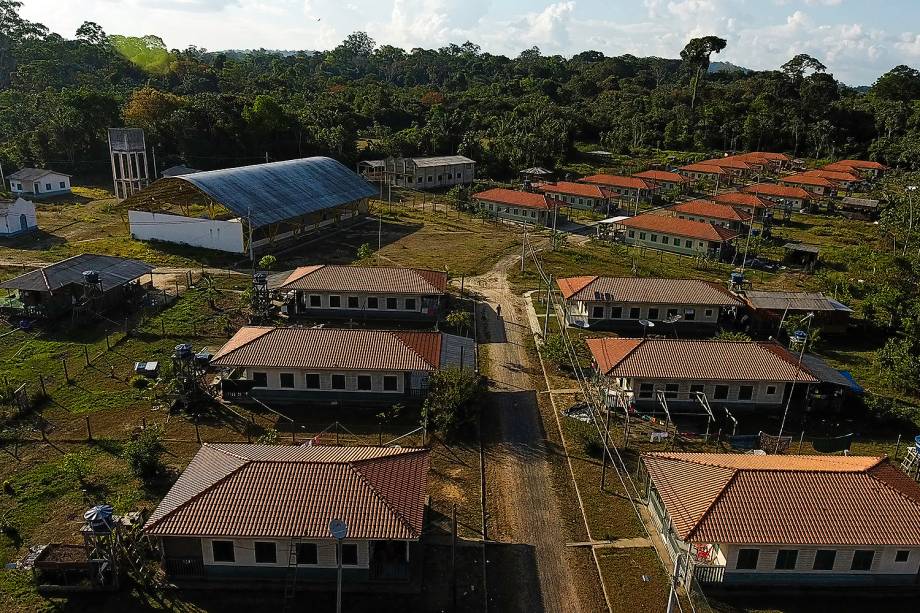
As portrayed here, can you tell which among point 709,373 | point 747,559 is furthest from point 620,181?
point 747,559

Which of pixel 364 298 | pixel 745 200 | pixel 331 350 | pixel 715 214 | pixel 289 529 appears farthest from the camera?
pixel 745 200

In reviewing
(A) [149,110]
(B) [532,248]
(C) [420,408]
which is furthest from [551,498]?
A: (A) [149,110]

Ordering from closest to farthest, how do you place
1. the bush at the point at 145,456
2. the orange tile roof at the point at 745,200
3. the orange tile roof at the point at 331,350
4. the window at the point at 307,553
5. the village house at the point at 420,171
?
1. the window at the point at 307,553
2. the bush at the point at 145,456
3. the orange tile roof at the point at 331,350
4. the orange tile roof at the point at 745,200
5. the village house at the point at 420,171

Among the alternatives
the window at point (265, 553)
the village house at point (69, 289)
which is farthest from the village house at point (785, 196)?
the window at point (265, 553)

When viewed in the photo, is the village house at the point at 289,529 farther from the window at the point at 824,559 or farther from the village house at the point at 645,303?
the village house at the point at 645,303

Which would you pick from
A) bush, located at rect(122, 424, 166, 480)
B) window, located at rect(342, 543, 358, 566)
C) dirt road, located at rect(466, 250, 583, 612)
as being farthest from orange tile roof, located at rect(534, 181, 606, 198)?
window, located at rect(342, 543, 358, 566)

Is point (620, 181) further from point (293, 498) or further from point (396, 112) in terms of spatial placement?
point (293, 498)

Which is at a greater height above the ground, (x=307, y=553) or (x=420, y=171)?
(x=420, y=171)
